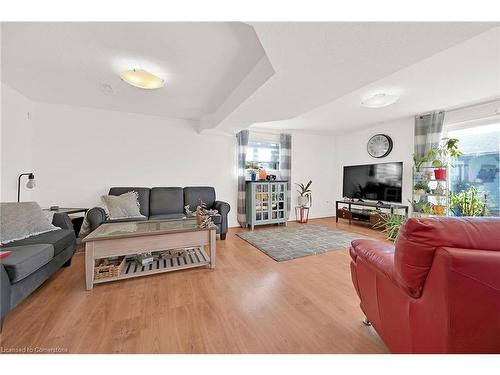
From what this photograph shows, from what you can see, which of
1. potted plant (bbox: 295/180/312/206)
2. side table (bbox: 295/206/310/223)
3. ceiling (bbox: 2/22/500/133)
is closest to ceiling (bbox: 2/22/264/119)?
ceiling (bbox: 2/22/500/133)

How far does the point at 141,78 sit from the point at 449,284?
252 centimetres

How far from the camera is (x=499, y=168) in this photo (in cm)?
294

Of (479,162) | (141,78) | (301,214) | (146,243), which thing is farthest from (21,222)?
(479,162)

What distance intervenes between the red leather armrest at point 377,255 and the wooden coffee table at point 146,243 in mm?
1456

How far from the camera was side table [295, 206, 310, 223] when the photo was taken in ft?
16.1

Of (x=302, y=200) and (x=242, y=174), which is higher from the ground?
(x=242, y=174)

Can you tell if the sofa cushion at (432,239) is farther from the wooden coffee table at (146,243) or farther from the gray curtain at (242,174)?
the gray curtain at (242,174)

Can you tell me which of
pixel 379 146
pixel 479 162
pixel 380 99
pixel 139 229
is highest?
pixel 380 99

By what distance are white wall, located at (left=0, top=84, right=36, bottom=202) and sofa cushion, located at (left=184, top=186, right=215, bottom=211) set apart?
2196 mm

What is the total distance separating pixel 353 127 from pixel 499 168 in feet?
7.80

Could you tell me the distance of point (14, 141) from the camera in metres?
2.69

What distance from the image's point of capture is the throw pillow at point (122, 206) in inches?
112

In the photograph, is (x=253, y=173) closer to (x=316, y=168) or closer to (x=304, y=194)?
(x=304, y=194)

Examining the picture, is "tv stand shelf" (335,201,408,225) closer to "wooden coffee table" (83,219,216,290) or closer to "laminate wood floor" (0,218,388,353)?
"laminate wood floor" (0,218,388,353)
